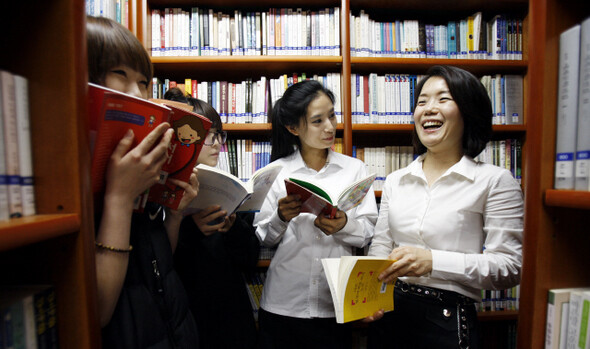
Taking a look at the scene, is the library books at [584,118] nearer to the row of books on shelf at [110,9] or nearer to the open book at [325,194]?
the open book at [325,194]

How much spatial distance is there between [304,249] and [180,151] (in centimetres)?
86

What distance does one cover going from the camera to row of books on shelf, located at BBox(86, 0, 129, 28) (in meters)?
1.47

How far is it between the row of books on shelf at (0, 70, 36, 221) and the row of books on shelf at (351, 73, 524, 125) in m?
1.68

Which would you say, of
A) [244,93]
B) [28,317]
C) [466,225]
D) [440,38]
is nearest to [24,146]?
[28,317]

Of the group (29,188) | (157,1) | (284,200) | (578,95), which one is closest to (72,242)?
(29,188)

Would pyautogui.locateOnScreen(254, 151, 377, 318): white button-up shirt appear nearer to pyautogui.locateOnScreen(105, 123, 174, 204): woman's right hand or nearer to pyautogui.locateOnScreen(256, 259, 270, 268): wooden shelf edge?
pyautogui.locateOnScreen(256, 259, 270, 268): wooden shelf edge

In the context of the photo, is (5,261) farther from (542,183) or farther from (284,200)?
(542,183)

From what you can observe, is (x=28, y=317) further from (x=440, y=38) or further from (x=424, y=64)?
(x=440, y=38)

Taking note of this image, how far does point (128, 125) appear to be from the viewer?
0.63 meters

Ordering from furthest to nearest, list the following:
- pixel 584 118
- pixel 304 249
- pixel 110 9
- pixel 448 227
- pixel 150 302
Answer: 1. pixel 110 9
2. pixel 304 249
3. pixel 448 227
4. pixel 150 302
5. pixel 584 118

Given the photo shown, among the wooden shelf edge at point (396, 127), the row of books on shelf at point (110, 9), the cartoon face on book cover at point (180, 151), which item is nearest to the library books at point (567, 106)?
the cartoon face on book cover at point (180, 151)

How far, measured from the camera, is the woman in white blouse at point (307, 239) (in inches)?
54.9

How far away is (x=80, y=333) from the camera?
20.9 inches

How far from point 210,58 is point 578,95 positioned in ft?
5.71
